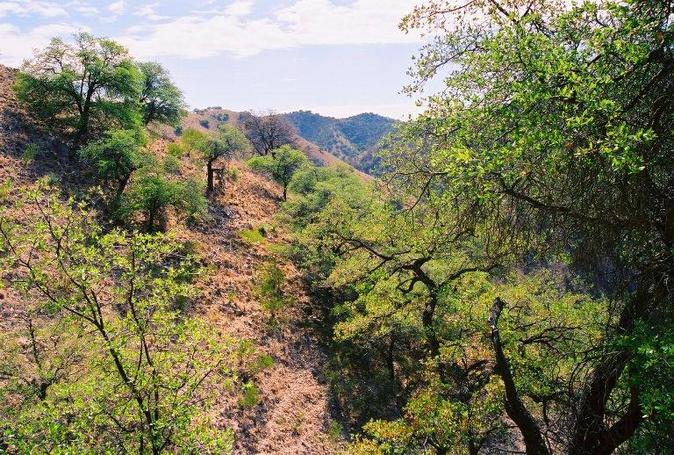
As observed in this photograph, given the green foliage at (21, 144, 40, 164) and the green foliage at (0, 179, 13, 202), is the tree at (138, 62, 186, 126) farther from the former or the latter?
the green foliage at (0, 179, 13, 202)

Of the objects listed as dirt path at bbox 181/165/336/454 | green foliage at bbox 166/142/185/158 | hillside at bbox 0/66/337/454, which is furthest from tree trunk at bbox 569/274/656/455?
green foliage at bbox 166/142/185/158

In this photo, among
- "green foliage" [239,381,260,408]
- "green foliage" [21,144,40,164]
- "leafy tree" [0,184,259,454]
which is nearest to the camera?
"leafy tree" [0,184,259,454]

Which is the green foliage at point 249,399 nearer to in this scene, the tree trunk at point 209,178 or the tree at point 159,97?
the tree trunk at point 209,178

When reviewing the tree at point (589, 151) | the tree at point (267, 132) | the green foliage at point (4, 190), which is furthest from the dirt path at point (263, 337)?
the tree at point (267, 132)

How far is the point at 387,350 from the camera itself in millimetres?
28984

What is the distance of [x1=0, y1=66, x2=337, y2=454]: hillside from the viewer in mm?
21000

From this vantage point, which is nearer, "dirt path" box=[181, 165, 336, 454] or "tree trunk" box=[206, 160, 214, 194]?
"dirt path" box=[181, 165, 336, 454]

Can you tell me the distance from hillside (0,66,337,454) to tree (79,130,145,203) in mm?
1509

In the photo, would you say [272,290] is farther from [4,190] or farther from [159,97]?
[159,97]

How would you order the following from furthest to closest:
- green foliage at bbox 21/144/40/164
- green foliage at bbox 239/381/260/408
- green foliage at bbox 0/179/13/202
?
green foliage at bbox 21/144/40/164 < green foliage at bbox 0/179/13/202 < green foliage at bbox 239/381/260/408

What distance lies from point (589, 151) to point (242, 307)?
81.0ft

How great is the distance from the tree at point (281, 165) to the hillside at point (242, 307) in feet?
32.7

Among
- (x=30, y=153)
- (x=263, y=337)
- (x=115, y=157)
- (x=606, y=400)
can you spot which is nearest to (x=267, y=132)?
(x=115, y=157)

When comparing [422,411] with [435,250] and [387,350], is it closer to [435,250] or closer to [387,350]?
[435,250]
